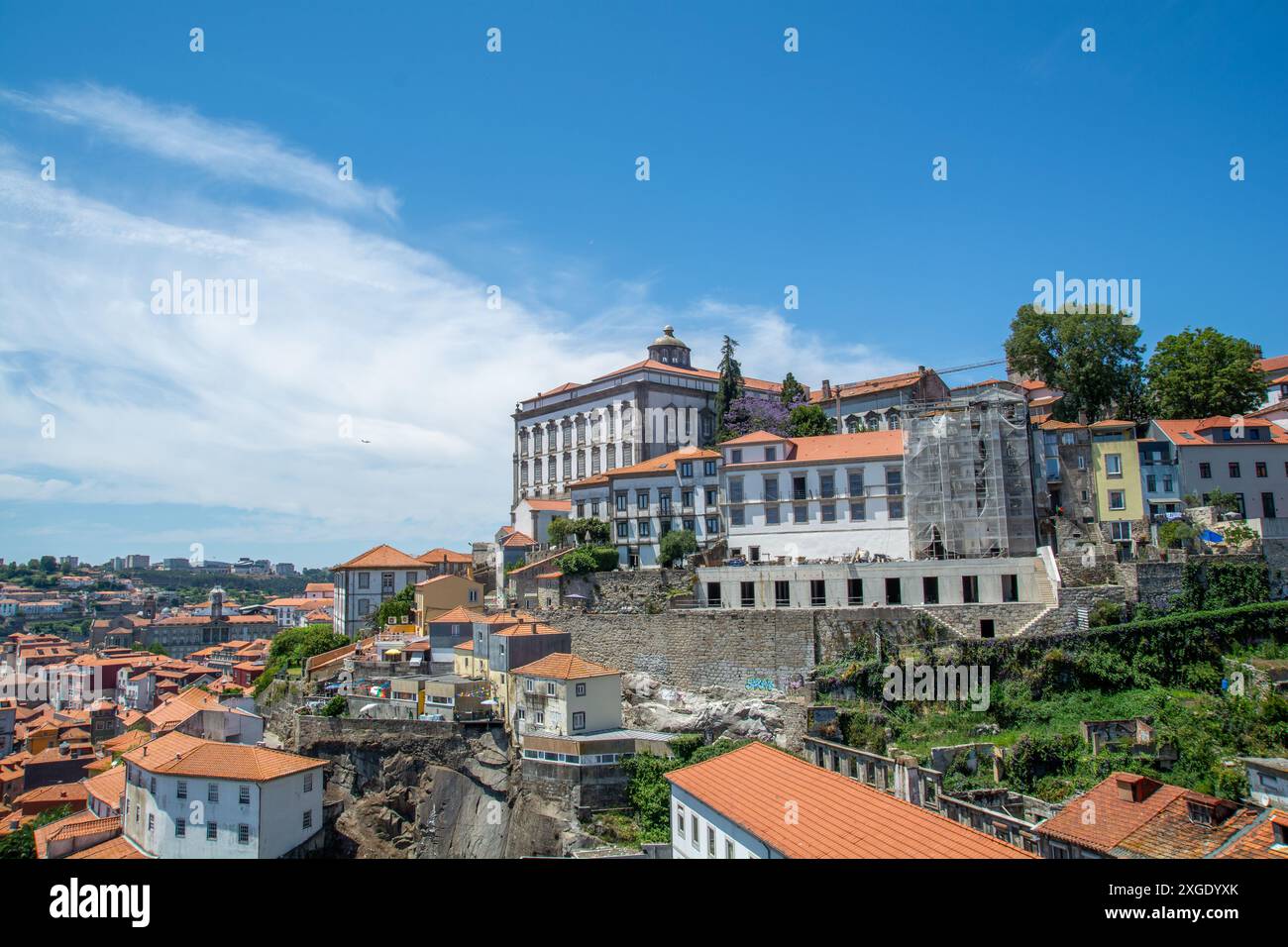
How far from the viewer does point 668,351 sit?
5941 cm

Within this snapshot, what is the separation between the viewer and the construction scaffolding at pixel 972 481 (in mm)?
33438

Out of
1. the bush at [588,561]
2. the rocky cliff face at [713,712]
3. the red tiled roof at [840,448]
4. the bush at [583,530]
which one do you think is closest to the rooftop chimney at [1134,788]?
the rocky cliff face at [713,712]

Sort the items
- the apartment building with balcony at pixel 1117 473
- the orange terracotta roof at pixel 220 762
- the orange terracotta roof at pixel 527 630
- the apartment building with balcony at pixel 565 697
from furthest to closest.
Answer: the apartment building with balcony at pixel 1117 473 < the orange terracotta roof at pixel 527 630 < the apartment building with balcony at pixel 565 697 < the orange terracotta roof at pixel 220 762

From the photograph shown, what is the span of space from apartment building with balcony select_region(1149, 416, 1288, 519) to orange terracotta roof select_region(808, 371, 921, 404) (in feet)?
47.1

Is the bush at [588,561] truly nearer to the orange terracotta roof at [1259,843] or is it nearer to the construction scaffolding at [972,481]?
the construction scaffolding at [972,481]

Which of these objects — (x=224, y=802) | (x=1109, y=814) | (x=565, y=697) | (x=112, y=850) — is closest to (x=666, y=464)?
(x=565, y=697)

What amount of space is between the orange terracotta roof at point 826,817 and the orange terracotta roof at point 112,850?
2089cm

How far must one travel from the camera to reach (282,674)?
142ft

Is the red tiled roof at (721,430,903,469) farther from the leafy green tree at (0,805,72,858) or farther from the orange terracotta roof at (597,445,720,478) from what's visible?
the leafy green tree at (0,805,72,858)

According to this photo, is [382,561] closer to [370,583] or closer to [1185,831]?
[370,583]

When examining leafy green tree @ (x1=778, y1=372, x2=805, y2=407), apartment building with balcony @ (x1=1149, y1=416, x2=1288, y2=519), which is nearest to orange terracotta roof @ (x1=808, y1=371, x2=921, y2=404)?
leafy green tree @ (x1=778, y1=372, x2=805, y2=407)
